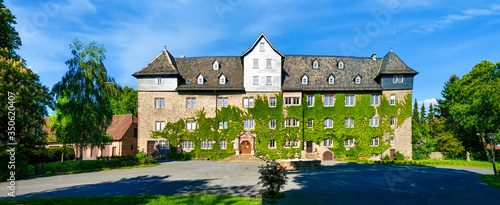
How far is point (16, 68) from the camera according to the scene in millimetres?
15812

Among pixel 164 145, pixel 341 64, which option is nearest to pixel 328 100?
pixel 341 64

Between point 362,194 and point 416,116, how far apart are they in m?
58.3

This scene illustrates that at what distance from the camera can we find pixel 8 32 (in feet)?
65.2

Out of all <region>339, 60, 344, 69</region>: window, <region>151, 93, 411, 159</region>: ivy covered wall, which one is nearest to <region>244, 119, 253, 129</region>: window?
<region>151, 93, 411, 159</region>: ivy covered wall

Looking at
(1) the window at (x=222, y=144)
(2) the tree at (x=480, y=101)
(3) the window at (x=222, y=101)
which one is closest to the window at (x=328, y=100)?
(3) the window at (x=222, y=101)

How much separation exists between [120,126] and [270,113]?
26.3 metres

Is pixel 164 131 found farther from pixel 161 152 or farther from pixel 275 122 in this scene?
pixel 275 122

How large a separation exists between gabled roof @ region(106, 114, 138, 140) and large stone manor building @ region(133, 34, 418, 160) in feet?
24.1

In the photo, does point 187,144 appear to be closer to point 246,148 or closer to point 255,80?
point 246,148

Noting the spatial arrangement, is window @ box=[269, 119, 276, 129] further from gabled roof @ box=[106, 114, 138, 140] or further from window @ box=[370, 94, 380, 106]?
gabled roof @ box=[106, 114, 138, 140]

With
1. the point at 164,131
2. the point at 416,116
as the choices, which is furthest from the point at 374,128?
the point at 416,116

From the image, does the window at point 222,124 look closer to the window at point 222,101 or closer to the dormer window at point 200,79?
the window at point 222,101

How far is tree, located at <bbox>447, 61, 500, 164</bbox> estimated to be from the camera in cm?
3400

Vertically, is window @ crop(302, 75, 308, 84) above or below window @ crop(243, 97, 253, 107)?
above
